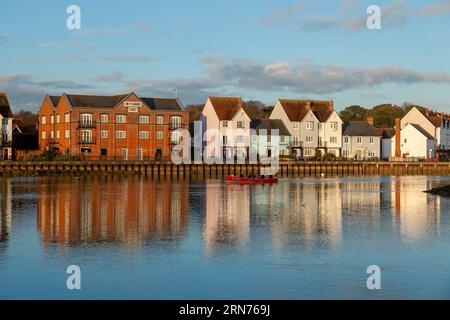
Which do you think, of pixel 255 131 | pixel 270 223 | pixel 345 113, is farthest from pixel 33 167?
pixel 345 113

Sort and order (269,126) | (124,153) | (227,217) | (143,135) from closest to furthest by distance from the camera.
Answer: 1. (227,217)
2. (124,153)
3. (143,135)
4. (269,126)

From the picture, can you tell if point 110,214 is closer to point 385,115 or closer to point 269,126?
point 269,126

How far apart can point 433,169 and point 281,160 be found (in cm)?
2704

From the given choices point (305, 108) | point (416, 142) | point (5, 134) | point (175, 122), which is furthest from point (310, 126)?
point (5, 134)

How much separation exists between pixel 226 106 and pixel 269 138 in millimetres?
8694

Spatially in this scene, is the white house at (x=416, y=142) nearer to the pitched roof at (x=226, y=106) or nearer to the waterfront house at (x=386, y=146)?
the waterfront house at (x=386, y=146)

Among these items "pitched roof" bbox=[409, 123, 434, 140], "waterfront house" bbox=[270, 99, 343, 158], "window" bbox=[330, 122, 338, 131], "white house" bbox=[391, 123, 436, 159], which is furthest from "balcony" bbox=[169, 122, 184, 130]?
"pitched roof" bbox=[409, 123, 434, 140]

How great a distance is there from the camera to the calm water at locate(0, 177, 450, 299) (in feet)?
64.6

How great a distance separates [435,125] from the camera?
413 feet

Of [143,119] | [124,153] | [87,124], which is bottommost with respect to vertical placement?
[124,153]

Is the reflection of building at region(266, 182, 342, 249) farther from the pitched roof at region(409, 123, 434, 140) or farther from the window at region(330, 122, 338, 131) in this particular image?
the pitched roof at region(409, 123, 434, 140)

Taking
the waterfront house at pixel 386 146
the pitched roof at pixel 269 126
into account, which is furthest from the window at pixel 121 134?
the waterfront house at pixel 386 146
